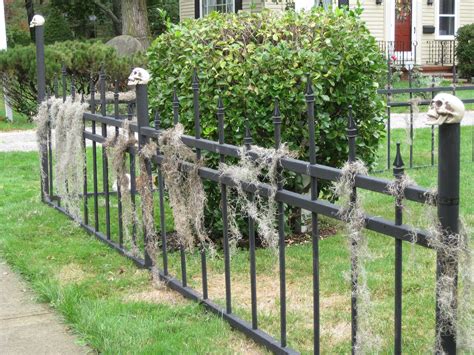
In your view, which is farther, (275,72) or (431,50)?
(431,50)

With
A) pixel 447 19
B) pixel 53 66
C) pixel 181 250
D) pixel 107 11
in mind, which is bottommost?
pixel 181 250

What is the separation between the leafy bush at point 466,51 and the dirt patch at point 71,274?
689 inches

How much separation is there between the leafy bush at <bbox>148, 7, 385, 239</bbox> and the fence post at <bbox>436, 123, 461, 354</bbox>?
2282mm

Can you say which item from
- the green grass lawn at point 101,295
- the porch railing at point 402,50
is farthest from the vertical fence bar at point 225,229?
the porch railing at point 402,50

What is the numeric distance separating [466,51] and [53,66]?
12350 mm

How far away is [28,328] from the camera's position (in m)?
4.11

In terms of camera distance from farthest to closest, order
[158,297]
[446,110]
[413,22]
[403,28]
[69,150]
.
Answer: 1. [403,28]
2. [413,22]
3. [69,150]
4. [158,297]
5. [446,110]

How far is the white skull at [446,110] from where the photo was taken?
244 cm

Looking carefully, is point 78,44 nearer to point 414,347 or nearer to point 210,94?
point 210,94

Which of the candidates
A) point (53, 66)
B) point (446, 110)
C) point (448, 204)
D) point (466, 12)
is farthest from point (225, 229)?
point (466, 12)

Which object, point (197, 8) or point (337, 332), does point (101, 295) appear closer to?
point (337, 332)

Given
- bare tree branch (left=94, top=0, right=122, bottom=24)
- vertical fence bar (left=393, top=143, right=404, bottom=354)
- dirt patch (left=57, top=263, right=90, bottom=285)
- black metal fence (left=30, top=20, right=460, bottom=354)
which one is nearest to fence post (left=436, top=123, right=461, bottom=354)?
black metal fence (left=30, top=20, right=460, bottom=354)

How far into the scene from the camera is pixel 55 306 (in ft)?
14.4

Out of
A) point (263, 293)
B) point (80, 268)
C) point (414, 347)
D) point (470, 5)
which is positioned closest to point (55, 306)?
point (80, 268)
